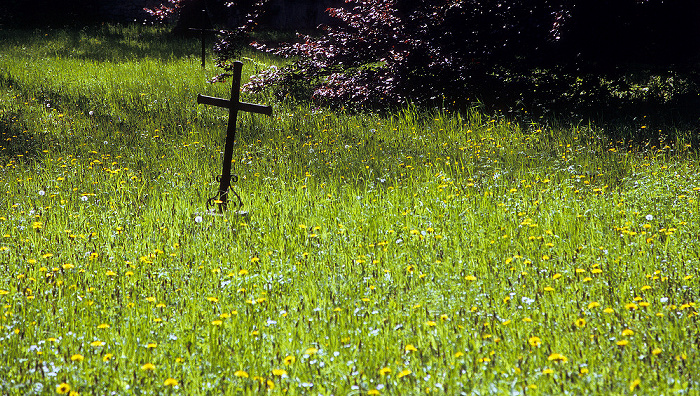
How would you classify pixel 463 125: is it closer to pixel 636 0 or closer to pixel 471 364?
pixel 636 0

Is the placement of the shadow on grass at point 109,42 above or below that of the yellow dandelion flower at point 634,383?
above

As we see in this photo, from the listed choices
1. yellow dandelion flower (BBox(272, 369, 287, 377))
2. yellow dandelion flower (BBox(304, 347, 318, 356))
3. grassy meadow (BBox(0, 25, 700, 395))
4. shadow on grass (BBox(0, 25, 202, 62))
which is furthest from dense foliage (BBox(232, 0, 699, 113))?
shadow on grass (BBox(0, 25, 202, 62))

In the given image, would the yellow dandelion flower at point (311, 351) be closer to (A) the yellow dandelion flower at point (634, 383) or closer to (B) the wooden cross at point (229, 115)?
(A) the yellow dandelion flower at point (634, 383)

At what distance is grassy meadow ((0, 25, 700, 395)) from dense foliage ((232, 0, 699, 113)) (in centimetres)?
131

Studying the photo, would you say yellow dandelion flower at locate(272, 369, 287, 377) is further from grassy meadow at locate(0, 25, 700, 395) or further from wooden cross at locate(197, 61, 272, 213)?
wooden cross at locate(197, 61, 272, 213)

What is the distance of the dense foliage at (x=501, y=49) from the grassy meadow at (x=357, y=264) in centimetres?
131

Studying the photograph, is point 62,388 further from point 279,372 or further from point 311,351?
point 311,351

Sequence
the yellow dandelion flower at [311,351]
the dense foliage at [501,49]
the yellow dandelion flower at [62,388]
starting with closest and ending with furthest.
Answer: the yellow dandelion flower at [62,388] < the yellow dandelion flower at [311,351] < the dense foliage at [501,49]

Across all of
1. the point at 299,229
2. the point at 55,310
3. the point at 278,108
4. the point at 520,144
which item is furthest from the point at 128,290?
the point at 278,108

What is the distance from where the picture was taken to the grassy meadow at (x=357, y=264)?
2596 millimetres

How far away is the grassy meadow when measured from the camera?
8.52ft

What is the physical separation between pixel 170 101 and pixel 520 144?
17.5 feet

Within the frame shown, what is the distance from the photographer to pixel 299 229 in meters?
4.36

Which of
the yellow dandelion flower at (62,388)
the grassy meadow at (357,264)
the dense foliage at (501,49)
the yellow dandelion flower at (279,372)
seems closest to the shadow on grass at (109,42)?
the dense foliage at (501,49)
